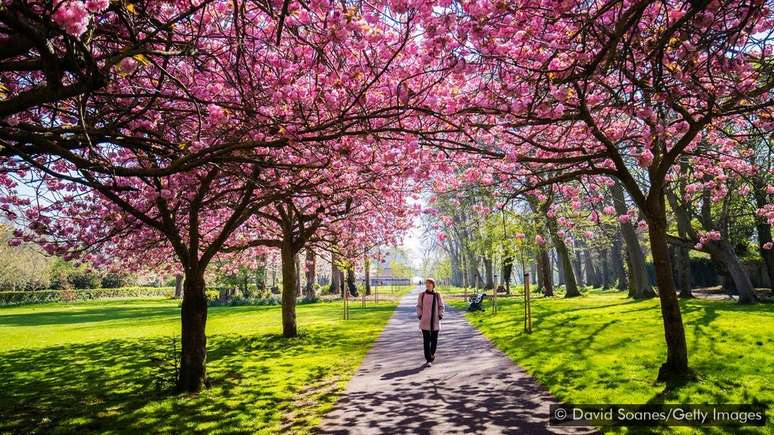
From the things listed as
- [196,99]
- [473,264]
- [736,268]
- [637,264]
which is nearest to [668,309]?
[196,99]

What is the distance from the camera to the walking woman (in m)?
9.56

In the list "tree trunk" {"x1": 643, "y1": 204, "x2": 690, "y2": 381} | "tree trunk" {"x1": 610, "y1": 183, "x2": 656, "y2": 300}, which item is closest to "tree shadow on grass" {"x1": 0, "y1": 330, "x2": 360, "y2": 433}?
"tree trunk" {"x1": 643, "y1": 204, "x2": 690, "y2": 381}

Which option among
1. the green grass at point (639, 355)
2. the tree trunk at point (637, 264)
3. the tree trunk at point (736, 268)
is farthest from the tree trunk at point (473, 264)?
the green grass at point (639, 355)

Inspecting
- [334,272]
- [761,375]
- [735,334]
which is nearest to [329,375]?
[761,375]

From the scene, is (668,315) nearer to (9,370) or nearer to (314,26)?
(314,26)

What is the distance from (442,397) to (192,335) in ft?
14.6

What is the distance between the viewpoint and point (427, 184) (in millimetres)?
12867

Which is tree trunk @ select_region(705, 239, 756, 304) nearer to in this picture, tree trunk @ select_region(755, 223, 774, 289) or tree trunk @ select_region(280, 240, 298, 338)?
tree trunk @ select_region(755, 223, 774, 289)

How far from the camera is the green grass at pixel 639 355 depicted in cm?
658

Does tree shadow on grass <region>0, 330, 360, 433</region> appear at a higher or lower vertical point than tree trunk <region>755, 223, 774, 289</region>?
lower

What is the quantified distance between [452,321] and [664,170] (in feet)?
39.2

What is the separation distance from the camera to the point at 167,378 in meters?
9.34

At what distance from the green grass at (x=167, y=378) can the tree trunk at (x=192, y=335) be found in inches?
12.0

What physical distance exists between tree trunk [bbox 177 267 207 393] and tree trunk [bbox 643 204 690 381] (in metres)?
7.52
